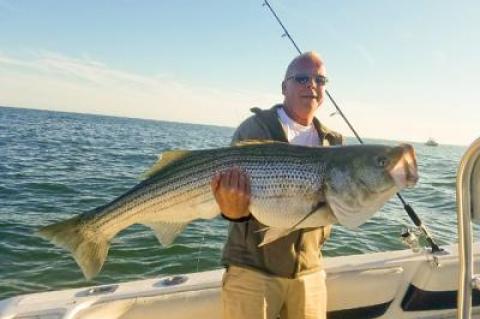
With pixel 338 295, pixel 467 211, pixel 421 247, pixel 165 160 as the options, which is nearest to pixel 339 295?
pixel 338 295

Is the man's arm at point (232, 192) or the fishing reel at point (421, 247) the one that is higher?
the man's arm at point (232, 192)

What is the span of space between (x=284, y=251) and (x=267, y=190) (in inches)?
26.0

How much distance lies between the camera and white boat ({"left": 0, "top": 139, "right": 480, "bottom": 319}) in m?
4.31

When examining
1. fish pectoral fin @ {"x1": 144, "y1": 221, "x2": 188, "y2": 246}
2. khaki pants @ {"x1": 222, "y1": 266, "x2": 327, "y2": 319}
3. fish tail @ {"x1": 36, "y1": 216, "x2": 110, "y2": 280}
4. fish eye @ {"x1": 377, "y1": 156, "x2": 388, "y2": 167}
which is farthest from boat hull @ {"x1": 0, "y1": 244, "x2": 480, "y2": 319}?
fish eye @ {"x1": 377, "y1": 156, "x2": 388, "y2": 167}

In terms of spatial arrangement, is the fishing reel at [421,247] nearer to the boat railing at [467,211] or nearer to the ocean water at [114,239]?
the boat railing at [467,211]

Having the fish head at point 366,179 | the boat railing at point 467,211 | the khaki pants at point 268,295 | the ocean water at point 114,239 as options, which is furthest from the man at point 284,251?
the ocean water at point 114,239

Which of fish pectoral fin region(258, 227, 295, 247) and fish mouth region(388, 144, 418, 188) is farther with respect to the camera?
fish pectoral fin region(258, 227, 295, 247)

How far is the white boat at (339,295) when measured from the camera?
4312 millimetres

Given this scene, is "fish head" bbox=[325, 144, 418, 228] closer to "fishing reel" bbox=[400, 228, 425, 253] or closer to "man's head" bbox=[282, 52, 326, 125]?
"man's head" bbox=[282, 52, 326, 125]

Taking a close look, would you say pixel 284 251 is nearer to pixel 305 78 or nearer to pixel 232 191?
pixel 232 191

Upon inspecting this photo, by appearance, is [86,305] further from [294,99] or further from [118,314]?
[294,99]

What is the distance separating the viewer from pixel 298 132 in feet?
13.3

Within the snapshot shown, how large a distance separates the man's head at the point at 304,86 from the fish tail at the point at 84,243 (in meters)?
1.86

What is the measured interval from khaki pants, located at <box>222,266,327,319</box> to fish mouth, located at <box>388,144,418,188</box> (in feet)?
4.11
